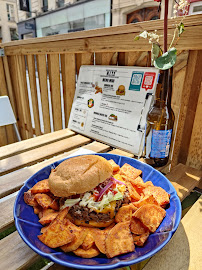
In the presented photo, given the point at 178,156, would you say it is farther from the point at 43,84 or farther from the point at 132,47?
the point at 43,84

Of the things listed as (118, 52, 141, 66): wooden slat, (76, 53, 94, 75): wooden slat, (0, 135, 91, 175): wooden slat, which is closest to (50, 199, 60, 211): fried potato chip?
(0, 135, 91, 175): wooden slat

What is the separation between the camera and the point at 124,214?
65 cm

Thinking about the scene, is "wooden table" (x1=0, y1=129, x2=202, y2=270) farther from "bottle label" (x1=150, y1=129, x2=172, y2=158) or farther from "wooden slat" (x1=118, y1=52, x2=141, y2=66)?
"wooden slat" (x1=118, y1=52, x2=141, y2=66)

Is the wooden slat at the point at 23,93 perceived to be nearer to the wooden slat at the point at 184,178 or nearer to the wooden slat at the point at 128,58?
the wooden slat at the point at 128,58

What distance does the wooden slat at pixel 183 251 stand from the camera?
1.86 ft

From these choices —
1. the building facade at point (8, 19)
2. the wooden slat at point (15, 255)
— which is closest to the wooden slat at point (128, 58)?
the wooden slat at point (15, 255)

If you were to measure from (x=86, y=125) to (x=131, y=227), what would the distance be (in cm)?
101

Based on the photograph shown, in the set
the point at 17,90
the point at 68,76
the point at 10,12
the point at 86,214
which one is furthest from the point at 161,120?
the point at 10,12

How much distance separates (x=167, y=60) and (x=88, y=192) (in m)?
0.60

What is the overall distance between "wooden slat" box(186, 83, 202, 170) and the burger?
0.56 m

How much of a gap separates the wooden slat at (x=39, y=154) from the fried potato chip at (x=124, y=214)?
0.69 metres

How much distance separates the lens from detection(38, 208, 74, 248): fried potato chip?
1.77ft

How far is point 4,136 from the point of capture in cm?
282

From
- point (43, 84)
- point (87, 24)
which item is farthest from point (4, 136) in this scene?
point (87, 24)
